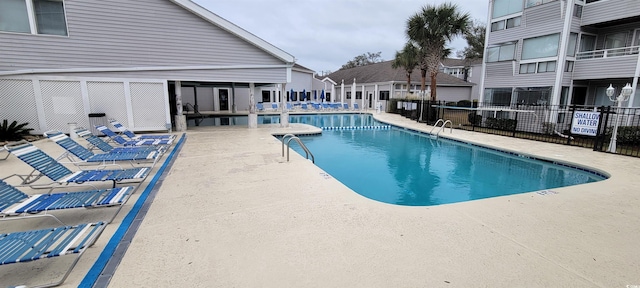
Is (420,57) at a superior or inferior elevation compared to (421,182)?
superior

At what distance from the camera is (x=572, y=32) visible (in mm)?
14141

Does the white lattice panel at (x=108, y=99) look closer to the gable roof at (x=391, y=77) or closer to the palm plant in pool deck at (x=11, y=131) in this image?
the palm plant in pool deck at (x=11, y=131)

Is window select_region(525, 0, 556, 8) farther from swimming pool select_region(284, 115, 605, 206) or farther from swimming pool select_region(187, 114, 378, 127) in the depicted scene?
swimming pool select_region(187, 114, 378, 127)

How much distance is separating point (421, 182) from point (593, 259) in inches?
178

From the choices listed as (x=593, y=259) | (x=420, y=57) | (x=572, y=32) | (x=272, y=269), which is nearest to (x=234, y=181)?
(x=272, y=269)

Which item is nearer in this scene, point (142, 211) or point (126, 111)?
point (142, 211)

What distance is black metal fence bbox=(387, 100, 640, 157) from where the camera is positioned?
32.7 feet

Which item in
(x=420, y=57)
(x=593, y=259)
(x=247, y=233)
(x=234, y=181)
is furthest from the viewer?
(x=420, y=57)

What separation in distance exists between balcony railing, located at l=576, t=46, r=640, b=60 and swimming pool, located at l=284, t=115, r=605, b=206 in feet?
28.0

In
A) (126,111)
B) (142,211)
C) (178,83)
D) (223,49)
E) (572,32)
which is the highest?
(572,32)

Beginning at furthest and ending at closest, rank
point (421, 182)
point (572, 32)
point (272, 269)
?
point (572, 32) → point (421, 182) → point (272, 269)

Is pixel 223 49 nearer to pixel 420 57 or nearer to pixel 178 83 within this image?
pixel 178 83

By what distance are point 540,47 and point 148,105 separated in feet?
63.4

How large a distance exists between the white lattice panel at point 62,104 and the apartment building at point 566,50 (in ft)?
68.2
